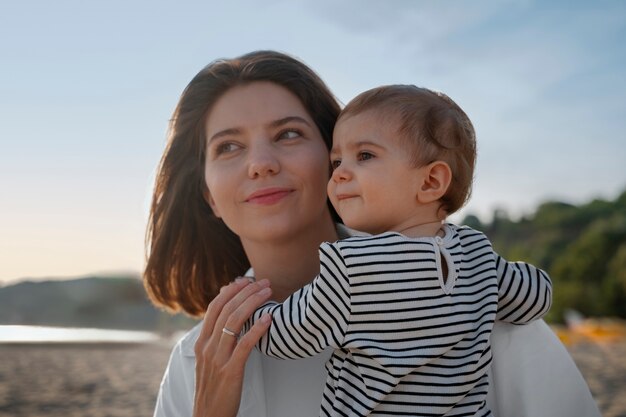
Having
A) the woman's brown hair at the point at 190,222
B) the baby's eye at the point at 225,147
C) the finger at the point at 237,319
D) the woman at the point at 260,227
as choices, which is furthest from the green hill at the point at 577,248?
the finger at the point at 237,319

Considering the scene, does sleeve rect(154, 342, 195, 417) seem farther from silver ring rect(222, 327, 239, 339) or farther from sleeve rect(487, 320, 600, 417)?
sleeve rect(487, 320, 600, 417)

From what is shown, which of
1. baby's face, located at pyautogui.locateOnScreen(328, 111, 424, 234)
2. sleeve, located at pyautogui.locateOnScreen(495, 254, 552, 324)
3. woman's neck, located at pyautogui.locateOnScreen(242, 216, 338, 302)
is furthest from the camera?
woman's neck, located at pyautogui.locateOnScreen(242, 216, 338, 302)

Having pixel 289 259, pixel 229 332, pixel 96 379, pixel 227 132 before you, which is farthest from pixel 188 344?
pixel 96 379

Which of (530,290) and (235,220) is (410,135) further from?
(235,220)

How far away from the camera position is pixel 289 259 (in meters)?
3.20

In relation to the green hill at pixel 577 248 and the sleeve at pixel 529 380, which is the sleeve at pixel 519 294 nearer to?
the sleeve at pixel 529 380

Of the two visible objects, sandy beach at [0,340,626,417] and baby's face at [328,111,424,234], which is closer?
baby's face at [328,111,424,234]

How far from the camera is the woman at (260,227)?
2506 millimetres

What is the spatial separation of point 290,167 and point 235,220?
0.34 meters

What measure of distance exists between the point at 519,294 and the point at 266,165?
1.08 m

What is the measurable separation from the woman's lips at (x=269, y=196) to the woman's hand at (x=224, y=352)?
38 centimetres

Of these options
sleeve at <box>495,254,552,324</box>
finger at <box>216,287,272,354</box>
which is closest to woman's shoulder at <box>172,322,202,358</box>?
finger at <box>216,287,272,354</box>

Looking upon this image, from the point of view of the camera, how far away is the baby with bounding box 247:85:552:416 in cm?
215

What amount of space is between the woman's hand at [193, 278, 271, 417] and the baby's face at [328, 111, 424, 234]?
45cm
